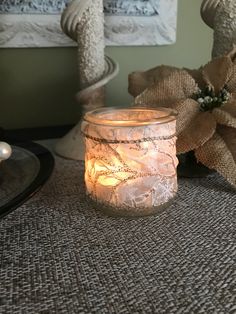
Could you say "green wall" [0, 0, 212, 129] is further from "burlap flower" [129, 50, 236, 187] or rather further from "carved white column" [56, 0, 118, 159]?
"burlap flower" [129, 50, 236, 187]

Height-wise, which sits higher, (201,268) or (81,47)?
(81,47)

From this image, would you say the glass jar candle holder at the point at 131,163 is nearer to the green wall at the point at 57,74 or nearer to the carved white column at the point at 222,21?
the carved white column at the point at 222,21

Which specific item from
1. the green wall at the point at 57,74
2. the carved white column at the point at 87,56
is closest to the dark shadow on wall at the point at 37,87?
the green wall at the point at 57,74

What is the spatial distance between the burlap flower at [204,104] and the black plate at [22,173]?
14 centimetres

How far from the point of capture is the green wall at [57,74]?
2.35 ft

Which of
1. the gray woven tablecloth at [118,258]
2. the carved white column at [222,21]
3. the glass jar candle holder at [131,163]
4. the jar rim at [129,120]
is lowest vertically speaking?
the gray woven tablecloth at [118,258]

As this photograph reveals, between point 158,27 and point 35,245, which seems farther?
point 158,27

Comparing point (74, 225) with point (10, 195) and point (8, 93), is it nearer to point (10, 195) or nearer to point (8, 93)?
point (10, 195)

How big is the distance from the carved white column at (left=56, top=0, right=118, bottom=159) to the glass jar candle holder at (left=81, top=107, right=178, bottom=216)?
0.21m

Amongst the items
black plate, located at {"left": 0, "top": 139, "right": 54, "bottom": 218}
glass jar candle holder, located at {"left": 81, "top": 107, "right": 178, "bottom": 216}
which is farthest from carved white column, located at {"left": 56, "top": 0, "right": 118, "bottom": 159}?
glass jar candle holder, located at {"left": 81, "top": 107, "right": 178, "bottom": 216}

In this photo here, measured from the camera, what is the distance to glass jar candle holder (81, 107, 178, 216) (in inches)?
15.2

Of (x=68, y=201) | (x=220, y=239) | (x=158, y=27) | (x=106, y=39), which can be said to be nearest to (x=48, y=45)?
(x=106, y=39)

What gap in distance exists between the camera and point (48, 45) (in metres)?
0.72

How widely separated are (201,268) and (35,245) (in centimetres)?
14
